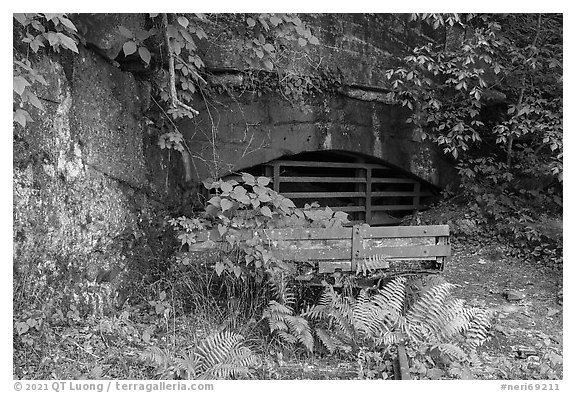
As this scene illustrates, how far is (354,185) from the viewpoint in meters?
7.82

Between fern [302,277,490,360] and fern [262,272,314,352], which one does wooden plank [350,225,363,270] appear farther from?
fern [262,272,314,352]

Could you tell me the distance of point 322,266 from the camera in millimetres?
4582

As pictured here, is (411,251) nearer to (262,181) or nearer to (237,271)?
(262,181)

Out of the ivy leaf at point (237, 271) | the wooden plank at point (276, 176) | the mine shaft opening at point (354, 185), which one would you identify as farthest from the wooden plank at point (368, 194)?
the ivy leaf at point (237, 271)

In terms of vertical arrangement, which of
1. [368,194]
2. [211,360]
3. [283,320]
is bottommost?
[211,360]

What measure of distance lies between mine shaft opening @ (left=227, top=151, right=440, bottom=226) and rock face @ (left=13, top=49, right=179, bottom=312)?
7.40 feet

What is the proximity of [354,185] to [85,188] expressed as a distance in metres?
4.61

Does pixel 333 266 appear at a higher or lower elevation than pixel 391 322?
higher

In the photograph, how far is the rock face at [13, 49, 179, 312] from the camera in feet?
12.5

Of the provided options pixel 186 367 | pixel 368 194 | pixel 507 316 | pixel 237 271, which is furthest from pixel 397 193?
pixel 186 367

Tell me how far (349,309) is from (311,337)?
1.57 feet

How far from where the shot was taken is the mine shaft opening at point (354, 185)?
7.02 meters
